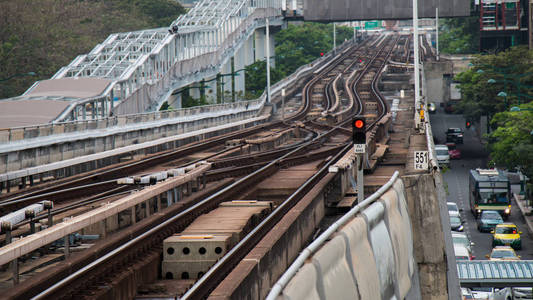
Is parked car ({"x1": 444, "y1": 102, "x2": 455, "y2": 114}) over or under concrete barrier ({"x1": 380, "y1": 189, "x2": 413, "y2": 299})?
under

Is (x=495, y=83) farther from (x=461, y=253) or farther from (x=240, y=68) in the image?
(x=461, y=253)

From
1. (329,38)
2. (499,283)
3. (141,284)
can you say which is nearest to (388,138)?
(499,283)

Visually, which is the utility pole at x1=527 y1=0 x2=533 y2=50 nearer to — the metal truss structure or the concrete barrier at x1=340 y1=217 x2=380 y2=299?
the metal truss structure

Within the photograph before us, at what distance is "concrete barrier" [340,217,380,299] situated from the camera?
345 inches

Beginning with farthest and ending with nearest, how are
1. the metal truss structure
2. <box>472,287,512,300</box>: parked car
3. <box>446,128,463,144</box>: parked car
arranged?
<box>446,128,463,144</box>: parked car < the metal truss structure < <box>472,287,512,300</box>: parked car

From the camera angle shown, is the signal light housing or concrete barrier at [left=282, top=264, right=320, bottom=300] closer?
concrete barrier at [left=282, top=264, right=320, bottom=300]

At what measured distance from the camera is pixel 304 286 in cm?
715

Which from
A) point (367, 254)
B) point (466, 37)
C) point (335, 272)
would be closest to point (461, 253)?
point (367, 254)

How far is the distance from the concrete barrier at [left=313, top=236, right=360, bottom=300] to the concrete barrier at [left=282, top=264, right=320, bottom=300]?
15 centimetres

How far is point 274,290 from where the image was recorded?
260 inches

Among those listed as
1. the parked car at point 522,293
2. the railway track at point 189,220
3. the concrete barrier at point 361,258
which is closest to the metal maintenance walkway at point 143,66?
the railway track at point 189,220

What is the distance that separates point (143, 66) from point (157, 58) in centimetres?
298

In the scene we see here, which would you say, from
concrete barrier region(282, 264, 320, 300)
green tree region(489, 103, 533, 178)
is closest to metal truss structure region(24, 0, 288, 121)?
green tree region(489, 103, 533, 178)

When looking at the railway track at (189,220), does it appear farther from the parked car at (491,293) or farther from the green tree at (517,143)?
the green tree at (517,143)
